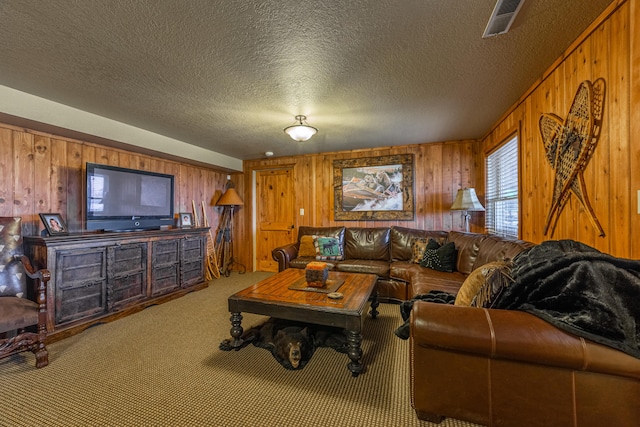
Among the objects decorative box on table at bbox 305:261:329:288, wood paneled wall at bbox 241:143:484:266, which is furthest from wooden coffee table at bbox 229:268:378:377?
wood paneled wall at bbox 241:143:484:266

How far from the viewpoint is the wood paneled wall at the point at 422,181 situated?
3.88 meters

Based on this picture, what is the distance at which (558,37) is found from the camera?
157 cm

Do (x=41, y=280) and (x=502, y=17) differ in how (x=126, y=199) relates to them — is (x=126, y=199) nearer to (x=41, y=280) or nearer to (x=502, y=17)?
(x=41, y=280)

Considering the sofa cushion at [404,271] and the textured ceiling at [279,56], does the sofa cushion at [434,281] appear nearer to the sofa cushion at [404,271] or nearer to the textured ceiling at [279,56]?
the sofa cushion at [404,271]

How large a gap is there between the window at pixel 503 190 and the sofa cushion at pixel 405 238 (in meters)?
0.66

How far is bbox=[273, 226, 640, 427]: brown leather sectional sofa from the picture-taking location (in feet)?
3.32

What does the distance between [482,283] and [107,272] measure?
11.1 ft

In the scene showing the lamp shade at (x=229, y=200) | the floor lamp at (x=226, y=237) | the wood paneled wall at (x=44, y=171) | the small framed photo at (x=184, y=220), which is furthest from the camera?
the floor lamp at (x=226, y=237)

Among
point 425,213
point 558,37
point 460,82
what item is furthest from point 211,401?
point 425,213

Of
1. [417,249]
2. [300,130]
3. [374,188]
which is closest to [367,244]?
[417,249]

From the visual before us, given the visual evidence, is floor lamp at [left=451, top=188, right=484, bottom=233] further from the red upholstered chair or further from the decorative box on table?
the red upholstered chair

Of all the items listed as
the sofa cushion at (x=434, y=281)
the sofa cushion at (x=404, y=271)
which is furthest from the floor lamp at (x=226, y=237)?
the sofa cushion at (x=434, y=281)

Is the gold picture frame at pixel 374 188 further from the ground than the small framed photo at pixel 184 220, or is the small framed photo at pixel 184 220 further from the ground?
the gold picture frame at pixel 374 188

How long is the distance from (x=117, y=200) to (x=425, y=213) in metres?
4.28
